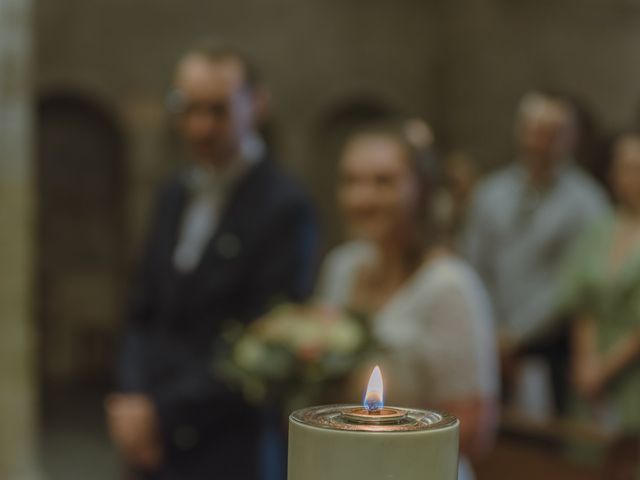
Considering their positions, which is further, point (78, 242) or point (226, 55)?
point (78, 242)

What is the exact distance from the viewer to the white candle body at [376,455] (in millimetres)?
707

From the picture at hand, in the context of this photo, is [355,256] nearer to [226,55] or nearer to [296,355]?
[296,355]

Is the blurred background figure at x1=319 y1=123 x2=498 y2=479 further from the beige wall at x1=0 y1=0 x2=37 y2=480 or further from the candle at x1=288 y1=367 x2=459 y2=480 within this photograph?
the beige wall at x1=0 y1=0 x2=37 y2=480

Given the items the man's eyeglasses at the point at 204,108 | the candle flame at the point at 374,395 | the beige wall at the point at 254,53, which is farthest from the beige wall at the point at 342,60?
the candle flame at the point at 374,395

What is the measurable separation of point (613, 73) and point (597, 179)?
5.78 meters

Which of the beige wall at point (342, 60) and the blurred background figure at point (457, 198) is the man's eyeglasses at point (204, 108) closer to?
the blurred background figure at point (457, 198)

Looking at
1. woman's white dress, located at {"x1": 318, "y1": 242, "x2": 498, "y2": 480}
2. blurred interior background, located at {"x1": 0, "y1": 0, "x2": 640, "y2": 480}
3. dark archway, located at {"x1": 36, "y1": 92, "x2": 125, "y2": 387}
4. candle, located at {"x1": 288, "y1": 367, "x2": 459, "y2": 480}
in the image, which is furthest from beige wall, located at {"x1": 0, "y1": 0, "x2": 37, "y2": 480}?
dark archway, located at {"x1": 36, "y1": 92, "x2": 125, "y2": 387}

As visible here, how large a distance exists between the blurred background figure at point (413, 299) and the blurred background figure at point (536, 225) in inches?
92.7

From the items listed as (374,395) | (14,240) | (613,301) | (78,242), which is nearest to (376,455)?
(374,395)

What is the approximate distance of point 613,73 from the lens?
11.3 metres

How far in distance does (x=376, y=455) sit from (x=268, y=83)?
11265 mm

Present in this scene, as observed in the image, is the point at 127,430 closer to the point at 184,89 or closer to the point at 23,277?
the point at 184,89

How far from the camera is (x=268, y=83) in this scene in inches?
465

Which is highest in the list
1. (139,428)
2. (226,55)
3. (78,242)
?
(226,55)
